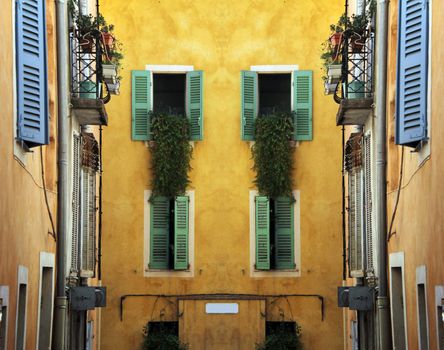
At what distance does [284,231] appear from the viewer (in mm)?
26438

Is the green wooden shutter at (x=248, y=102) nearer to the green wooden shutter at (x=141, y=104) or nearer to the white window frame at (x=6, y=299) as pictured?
the green wooden shutter at (x=141, y=104)

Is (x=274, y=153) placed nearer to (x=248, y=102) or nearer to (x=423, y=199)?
(x=248, y=102)

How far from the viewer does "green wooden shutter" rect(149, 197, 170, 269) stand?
1035 inches

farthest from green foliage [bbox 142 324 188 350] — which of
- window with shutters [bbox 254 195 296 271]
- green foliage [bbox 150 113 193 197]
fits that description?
green foliage [bbox 150 113 193 197]

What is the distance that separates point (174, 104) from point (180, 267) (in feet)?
12.2

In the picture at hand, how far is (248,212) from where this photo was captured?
26547 mm

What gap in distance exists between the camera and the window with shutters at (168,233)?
26.2 m

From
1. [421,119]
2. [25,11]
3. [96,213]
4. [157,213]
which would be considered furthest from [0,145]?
[157,213]

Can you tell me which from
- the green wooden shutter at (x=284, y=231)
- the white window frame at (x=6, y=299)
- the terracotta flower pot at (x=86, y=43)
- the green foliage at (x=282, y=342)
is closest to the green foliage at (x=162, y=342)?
the green foliage at (x=282, y=342)

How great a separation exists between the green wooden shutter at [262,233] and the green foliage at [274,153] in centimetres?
25

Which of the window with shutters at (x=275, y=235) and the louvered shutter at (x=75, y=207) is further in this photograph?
the window with shutters at (x=275, y=235)

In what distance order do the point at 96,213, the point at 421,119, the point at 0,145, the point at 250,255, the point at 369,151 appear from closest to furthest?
1. the point at 0,145
2. the point at 421,119
3. the point at 369,151
4. the point at 96,213
5. the point at 250,255

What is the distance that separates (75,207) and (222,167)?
237 inches

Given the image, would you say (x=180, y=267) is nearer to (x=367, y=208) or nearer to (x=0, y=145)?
(x=367, y=208)
